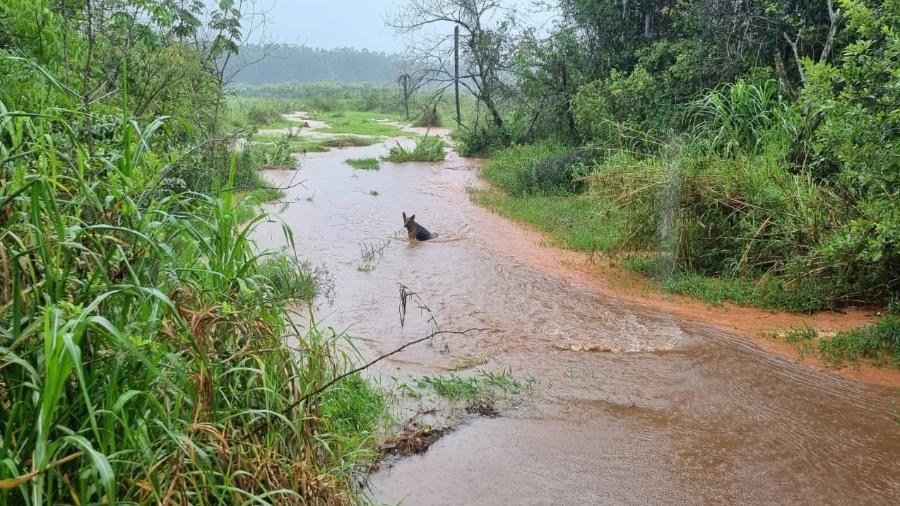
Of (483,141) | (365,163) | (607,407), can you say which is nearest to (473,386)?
(607,407)

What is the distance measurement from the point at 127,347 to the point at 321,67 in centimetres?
8814

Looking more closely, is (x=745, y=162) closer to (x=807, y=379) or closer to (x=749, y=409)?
(x=807, y=379)

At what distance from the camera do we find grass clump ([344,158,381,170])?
17000 mm

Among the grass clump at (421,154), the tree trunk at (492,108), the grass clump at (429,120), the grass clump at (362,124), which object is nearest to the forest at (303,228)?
the tree trunk at (492,108)

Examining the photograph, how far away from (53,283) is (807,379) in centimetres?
507

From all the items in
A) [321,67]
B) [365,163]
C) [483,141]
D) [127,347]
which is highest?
[321,67]

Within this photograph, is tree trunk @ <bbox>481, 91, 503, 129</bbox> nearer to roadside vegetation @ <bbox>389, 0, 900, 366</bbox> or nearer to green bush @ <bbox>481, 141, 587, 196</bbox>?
roadside vegetation @ <bbox>389, 0, 900, 366</bbox>

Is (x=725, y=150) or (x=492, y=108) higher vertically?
(x=492, y=108)

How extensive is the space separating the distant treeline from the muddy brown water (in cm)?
7456

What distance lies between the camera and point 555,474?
3.96 m

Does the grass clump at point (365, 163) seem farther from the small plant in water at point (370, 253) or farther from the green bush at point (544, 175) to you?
the small plant in water at point (370, 253)

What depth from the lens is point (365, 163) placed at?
682 inches

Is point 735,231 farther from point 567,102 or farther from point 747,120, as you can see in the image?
point 567,102

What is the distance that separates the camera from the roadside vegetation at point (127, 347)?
198 centimetres
